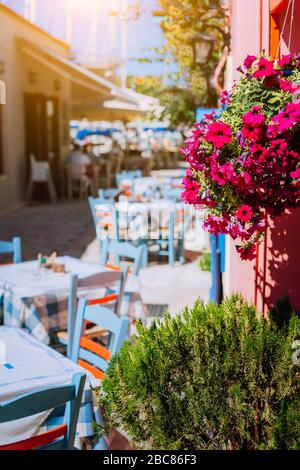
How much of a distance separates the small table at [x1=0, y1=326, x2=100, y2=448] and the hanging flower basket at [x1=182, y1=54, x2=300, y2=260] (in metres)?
0.98

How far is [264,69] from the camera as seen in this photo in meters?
2.66

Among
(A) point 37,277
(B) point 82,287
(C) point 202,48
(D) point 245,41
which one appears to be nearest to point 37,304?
(B) point 82,287

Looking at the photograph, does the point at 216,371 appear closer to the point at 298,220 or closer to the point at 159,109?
the point at 298,220

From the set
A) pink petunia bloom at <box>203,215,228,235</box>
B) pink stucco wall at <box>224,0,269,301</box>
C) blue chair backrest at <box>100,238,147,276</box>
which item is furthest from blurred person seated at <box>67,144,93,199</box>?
pink petunia bloom at <box>203,215,228,235</box>

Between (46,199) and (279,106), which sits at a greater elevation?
(279,106)

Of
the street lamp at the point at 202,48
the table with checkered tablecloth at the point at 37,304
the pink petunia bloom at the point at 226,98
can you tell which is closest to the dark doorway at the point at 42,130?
the street lamp at the point at 202,48

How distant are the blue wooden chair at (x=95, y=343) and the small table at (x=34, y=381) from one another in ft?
0.86

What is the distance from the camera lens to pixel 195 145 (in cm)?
267

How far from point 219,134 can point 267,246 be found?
4.27ft

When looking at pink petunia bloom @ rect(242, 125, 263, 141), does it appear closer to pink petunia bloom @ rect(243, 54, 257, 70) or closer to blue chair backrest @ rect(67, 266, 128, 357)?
pink petunia bloom @ rect(243, 54, 257, 70)

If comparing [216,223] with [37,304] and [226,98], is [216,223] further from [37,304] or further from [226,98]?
[37,304]

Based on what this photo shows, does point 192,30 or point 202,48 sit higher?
point 192,30
